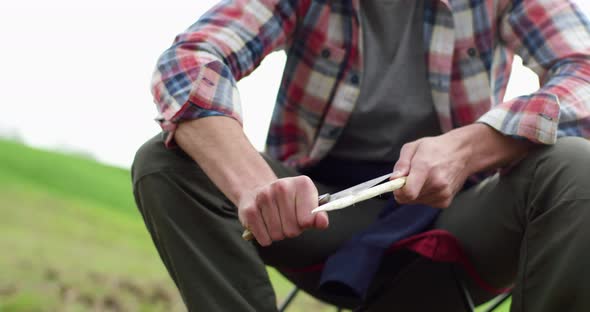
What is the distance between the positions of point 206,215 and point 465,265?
476 mm

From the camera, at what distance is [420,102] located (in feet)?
4.76

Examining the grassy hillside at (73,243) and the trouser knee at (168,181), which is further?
the grassy hillside at (73,243)

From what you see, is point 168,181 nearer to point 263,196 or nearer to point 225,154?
point 225,154

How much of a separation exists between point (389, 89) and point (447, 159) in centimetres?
33

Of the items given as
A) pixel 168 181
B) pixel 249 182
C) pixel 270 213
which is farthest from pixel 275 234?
pixel 168 181

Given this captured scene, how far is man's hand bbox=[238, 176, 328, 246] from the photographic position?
3.10 feet

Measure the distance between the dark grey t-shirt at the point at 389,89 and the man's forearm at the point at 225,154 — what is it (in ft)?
1.14

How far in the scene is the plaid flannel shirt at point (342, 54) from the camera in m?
1.30

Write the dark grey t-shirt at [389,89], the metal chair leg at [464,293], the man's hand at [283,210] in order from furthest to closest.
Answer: the dark grey t-shirt at [389,89] < the metal chair leg at [464,293] < the man's hand at [283,210]

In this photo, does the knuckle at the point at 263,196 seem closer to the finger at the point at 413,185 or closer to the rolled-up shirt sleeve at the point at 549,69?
the finger at the point at 413,185

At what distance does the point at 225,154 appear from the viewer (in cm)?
114

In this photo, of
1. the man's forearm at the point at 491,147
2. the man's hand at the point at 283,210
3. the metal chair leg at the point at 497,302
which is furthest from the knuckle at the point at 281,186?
the metal chair leg at the point at 497,302

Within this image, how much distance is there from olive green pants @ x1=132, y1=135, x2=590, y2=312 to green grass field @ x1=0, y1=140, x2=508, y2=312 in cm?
113

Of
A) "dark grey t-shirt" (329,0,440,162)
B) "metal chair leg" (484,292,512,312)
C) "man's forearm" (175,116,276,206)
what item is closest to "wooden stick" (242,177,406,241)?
"man's forearm" (175,116,276,206)
